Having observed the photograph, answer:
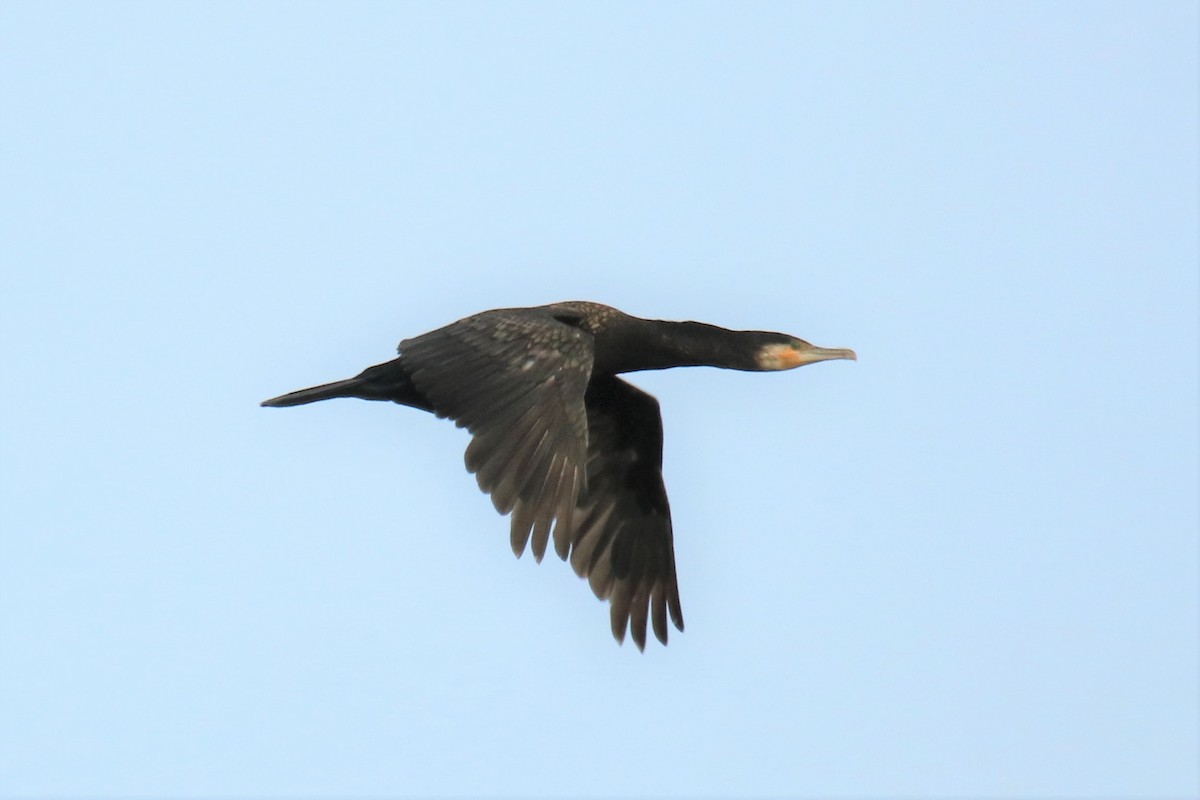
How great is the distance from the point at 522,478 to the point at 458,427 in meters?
0.49

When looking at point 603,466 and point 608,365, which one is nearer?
point 608,365

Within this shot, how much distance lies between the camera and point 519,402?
32.7 ft

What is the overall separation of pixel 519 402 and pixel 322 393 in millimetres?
2028

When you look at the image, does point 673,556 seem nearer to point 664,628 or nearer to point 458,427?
point 664,628

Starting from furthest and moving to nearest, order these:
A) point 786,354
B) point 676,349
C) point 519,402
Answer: point 786,354 < point 676,349 < point 519,402

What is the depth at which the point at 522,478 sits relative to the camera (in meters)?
9.66

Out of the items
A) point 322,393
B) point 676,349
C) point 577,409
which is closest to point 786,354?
point 676,349

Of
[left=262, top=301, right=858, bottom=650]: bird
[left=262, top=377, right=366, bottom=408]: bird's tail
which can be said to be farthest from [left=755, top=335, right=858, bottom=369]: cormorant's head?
[left=262, top=377, right=366, bottom=408]: bird's tail

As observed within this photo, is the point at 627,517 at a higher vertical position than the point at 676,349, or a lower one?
lower

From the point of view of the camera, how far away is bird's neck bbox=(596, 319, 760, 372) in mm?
11695

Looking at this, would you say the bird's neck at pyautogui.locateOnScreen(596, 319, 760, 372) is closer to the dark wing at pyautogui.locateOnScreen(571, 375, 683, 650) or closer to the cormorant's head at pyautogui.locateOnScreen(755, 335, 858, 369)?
the cormorant's head at pyautogui.locateOnScreen(755, 335, 858, 369)

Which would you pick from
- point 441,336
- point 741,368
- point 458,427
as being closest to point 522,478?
point 458,427

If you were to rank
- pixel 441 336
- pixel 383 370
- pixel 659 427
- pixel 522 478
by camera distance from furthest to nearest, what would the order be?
pixel 659 427, pixel 383 370, pixel 441 336, pixel 522 478

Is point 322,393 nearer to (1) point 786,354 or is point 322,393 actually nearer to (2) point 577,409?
(2) point 577,409
